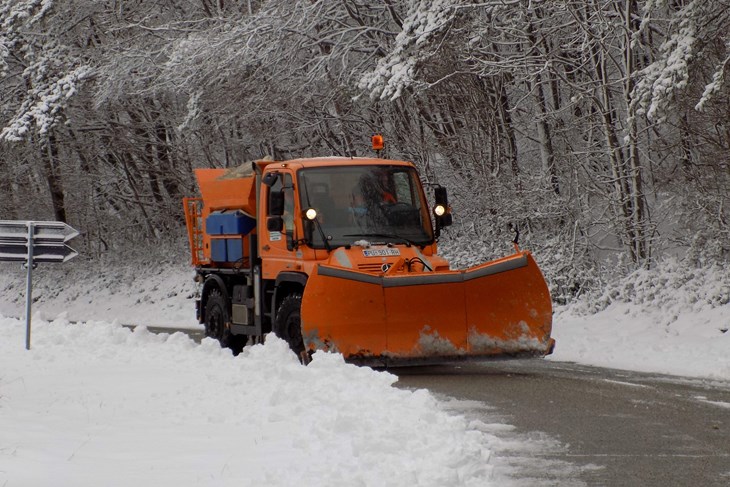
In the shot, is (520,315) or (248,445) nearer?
(248,445)

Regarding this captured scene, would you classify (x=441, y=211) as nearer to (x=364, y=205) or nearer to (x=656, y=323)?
(x=364, y=205)

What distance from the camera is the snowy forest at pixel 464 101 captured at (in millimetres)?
16375

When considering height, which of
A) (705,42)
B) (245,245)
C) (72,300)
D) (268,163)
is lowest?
(72,300)

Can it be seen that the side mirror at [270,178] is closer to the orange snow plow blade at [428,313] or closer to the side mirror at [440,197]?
the side mirror at [440,197]

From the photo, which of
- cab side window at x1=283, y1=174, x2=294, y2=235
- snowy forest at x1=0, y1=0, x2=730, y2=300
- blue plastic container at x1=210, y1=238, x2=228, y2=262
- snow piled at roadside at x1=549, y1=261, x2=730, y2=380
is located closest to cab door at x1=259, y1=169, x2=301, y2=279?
cab side window at x1=283, y1=174, x2=294, y2=235

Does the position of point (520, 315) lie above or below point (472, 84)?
below

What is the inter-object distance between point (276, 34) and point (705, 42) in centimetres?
945

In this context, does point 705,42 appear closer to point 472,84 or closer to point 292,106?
point 472,84

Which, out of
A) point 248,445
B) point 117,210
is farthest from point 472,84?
point 117,210

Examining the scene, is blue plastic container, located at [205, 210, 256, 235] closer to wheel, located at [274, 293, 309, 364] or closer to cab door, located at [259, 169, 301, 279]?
cab door, located at [259, 169, 301, 279]

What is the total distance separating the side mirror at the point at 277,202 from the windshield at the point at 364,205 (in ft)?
0.84

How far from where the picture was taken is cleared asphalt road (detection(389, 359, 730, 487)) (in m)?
7.11

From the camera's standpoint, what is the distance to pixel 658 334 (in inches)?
610

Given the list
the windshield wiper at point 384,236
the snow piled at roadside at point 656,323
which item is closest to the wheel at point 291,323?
the windshield wiper at point 384,236
